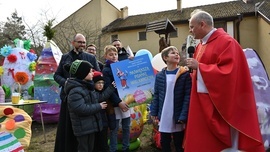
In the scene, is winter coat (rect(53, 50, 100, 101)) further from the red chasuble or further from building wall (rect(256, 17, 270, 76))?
building wall (rect(256, 17, 270, 76))

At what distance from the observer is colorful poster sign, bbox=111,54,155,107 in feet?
12.1

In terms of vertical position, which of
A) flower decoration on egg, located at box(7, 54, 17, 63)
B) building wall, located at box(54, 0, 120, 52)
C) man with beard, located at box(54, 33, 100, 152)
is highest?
building wall, located at box(54, 0, 120, 52)

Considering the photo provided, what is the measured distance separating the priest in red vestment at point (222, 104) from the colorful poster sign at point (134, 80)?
1.09 meters

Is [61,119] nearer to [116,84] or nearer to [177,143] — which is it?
[116,84]

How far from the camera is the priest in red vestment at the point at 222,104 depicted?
8.41 ft

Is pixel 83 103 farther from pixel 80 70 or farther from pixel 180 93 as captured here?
pixel 180 93

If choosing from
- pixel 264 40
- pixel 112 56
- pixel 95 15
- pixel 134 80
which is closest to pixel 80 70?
pixel 112 56

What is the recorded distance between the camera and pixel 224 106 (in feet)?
8.45

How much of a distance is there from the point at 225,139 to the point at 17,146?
2.53 meters

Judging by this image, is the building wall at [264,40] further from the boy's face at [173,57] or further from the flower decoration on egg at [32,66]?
the boy's face at [173,57]

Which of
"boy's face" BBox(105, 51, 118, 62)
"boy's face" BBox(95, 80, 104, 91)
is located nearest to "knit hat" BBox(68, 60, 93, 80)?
"boy's face" BBox(95, 80, 104, 91)

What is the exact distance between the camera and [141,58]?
3.81 metres

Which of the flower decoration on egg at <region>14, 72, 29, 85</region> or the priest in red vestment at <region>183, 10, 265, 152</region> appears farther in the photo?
the flower decoration on egg at <region>14, 72, 29, 85</region>

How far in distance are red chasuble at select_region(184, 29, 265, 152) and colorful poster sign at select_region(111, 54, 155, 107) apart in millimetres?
1144
